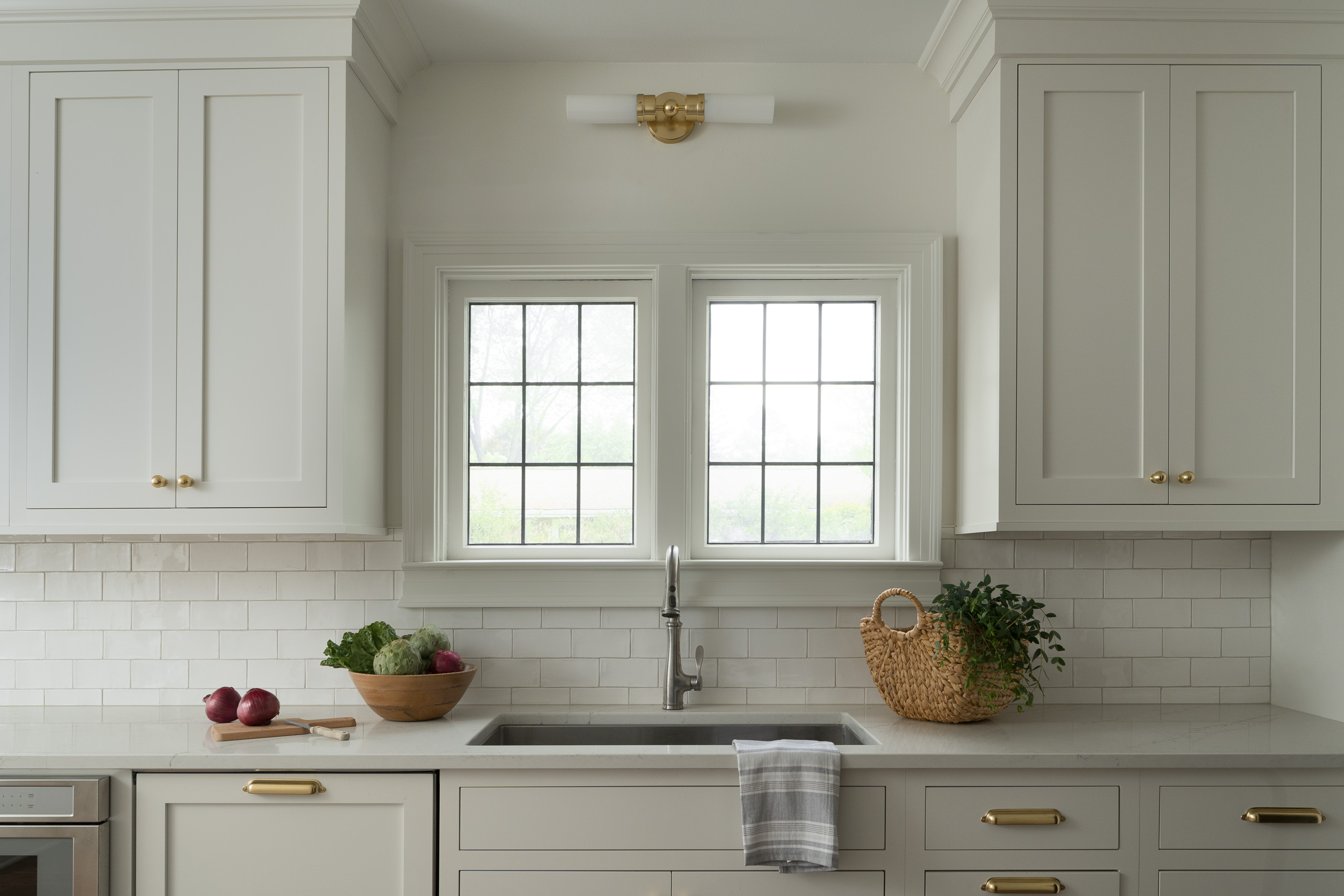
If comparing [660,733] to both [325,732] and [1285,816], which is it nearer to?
[325,732]

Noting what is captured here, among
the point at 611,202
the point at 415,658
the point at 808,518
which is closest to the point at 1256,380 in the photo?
the point at 808,518

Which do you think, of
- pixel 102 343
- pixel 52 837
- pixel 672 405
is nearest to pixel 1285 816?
pixel 672 405

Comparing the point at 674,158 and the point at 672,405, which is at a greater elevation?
the point at 674,158

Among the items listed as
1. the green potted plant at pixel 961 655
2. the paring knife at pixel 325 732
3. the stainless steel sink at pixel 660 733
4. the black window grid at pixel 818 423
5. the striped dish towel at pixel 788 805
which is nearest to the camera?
the striped dish towel at pixel 788 805

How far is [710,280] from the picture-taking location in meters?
2.69

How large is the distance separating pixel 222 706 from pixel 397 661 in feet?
1.34

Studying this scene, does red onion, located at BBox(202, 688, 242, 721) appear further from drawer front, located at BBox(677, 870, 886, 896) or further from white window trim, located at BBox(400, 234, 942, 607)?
drawer front, located at BBox(677, 870, 886, 896)

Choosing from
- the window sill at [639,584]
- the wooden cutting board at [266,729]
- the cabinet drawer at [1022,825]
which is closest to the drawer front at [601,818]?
the cabinet drawer at [1022,825]

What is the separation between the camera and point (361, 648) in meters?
2.32

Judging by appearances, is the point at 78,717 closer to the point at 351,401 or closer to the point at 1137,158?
A: the point at 351,401

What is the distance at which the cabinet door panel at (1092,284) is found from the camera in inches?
87.5

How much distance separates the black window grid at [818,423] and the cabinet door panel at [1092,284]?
1.75 feet

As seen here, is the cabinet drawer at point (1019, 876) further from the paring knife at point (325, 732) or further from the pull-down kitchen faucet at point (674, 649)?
the paring knife at point (325, 732)

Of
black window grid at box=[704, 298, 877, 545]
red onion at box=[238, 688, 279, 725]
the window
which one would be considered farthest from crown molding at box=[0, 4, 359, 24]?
red onion at box=[238, 688, 279, 725]
